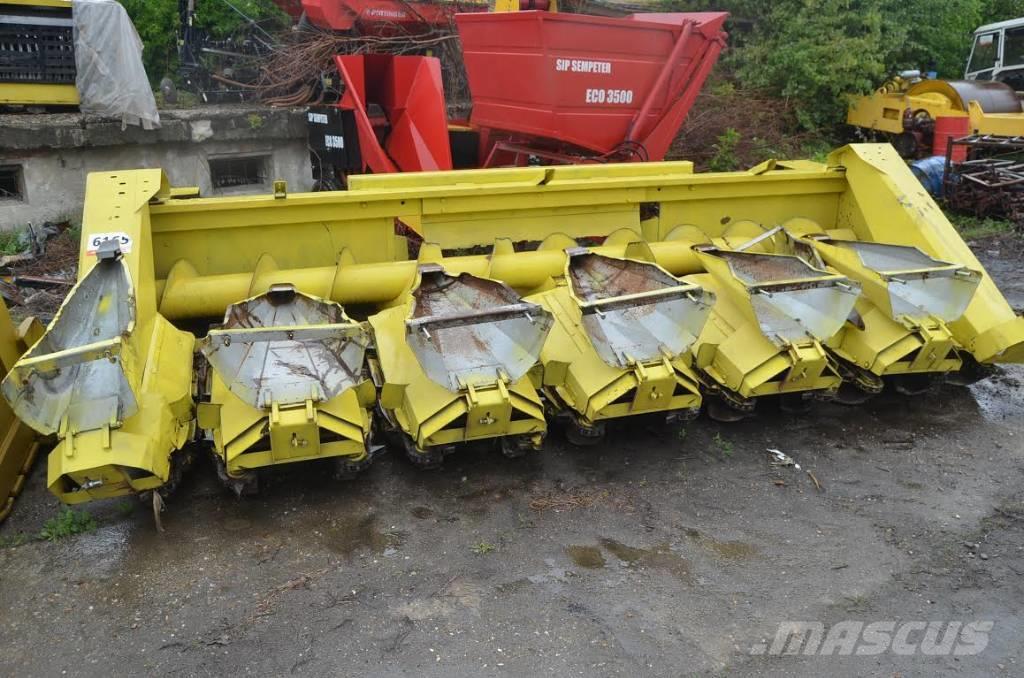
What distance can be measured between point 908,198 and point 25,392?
4330 mm

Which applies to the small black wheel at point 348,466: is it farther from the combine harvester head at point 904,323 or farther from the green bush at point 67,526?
the combine harvester head at point 904,323

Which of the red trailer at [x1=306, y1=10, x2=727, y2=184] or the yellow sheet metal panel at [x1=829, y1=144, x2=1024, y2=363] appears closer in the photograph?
the yellow sheet metal panel at [x1=829, y1=144, x2=1024, y2=363]

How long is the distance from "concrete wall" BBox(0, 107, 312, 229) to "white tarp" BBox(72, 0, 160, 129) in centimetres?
18

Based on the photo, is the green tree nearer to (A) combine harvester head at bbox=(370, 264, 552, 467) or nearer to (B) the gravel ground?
(B) the gravel ground

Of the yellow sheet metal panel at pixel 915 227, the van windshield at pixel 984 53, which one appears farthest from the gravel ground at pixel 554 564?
the van windshield at pixel 984 53

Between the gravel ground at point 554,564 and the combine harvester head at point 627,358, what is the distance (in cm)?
35

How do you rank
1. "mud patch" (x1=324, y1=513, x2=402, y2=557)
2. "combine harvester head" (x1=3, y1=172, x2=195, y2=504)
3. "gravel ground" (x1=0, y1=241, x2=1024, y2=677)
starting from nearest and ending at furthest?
"gravel ground" (x1=0, y1=241, x2=1024, y2=677) → "combine harvester head" (x1=3, y1=172, x2=195, y2=504) → "mud patch" (x1=324, y1=513, x2=402, y2=557)

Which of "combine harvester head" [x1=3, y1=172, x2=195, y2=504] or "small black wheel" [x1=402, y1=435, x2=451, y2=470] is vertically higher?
"combine harvester head" [x1=3, y1=172, x2=195, y2=504]

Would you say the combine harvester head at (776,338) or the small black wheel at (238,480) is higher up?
the combine harvester head at (776,338)

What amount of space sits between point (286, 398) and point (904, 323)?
2.80m

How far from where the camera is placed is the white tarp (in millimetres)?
6977

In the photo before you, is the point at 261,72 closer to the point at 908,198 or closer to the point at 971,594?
the point at 908,198

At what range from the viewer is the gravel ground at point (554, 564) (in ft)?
8.45

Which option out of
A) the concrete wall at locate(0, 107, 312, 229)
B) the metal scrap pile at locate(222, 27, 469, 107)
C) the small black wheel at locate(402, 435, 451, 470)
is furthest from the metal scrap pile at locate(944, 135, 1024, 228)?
the small black wheel at locate(402, 435, 451, 470)
